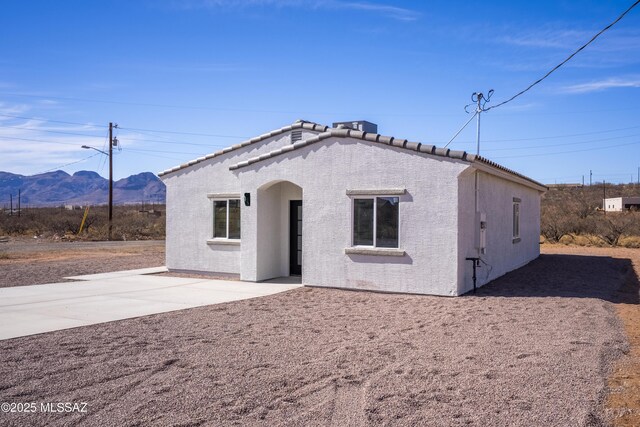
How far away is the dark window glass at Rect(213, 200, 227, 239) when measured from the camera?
1578 centimetres

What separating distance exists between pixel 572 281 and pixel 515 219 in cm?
367

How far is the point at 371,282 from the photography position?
1241 centimetres

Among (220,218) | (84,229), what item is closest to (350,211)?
(220,218)

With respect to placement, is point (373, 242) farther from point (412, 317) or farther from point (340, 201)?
point (412, 317)

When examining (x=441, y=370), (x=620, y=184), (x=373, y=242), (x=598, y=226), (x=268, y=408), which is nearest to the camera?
(x=268, y=408)

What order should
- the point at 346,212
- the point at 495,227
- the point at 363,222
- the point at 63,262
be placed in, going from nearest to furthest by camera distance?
1. the point at 363,222
2. the point at 346,212
3. the point at 495,227
4. the point at 63,262

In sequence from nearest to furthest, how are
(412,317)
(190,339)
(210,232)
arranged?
(190,339) → (412,317) → (210,232)

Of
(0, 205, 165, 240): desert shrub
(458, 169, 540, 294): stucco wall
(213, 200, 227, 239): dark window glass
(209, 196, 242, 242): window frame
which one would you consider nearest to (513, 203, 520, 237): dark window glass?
(458, 169, 540, 294): stucco wall

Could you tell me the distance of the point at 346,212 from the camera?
41.6 ft

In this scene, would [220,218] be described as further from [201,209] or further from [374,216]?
[374,216]

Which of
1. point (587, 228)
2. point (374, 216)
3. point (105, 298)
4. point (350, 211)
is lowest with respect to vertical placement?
point (105, 298)

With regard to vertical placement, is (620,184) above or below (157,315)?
above

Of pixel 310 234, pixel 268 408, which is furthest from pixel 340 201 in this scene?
pixel 268 408

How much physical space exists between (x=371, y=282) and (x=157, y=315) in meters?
4.83
